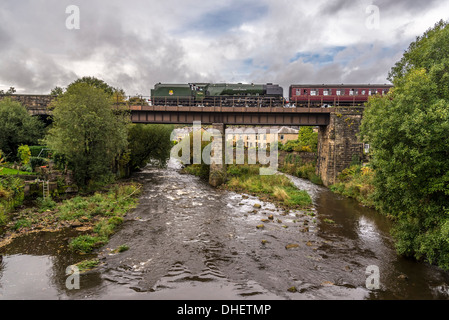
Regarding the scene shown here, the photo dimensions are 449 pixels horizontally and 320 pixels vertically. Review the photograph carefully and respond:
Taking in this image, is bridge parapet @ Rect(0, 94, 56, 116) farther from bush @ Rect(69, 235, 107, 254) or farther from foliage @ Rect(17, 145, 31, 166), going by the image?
bush @ Rect(69, 235, 107, 254)

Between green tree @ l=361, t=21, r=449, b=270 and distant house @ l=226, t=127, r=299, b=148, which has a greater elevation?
distant house @ l=226, t=127, r=299, b=148

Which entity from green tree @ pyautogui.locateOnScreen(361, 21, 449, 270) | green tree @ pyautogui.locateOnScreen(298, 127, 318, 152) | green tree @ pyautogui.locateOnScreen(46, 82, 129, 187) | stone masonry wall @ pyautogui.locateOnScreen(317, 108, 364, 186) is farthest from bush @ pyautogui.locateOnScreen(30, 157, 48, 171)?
green tree @ pyautogui.locateOnScreen(298, 127, 318, 152)

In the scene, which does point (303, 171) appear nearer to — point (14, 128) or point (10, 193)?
point (10, 193)

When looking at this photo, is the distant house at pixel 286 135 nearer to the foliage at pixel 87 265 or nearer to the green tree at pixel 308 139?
the green tree at pixel 308 139

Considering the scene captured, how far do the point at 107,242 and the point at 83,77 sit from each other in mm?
41013

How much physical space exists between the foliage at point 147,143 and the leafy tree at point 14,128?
1091 cm

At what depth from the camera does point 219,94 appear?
33812 millimetres

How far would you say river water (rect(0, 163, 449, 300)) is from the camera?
930 centimetres

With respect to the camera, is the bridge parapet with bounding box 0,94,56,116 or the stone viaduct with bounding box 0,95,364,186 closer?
the stone viaduct with bounding box 0,95,364,186

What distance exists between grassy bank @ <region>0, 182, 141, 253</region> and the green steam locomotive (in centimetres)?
1701

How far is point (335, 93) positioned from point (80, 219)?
32168mm

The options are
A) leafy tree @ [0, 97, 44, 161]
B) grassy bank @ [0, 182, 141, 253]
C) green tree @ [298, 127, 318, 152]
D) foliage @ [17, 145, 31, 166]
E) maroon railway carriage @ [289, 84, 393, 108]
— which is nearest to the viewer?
grassy bank @ [0, 182, 141, 253]

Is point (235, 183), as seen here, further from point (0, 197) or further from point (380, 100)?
point (0, 197)
